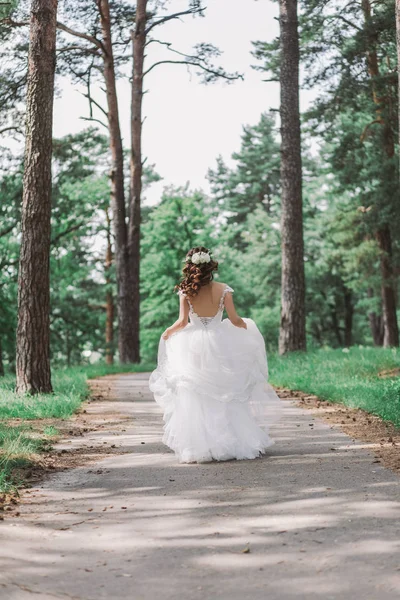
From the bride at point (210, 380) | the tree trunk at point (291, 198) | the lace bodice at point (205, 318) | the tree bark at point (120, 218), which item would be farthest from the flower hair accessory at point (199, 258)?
the tree bark at point (120, 218)

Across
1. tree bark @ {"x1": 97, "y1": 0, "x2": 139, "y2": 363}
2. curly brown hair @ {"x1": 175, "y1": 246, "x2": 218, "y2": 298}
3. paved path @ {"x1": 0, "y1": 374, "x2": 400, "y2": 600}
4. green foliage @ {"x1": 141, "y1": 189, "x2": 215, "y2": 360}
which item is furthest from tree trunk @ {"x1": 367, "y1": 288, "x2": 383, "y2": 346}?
paved path @ {"x1": 0, "y1": 374, "x2": 400, "y2": 600}

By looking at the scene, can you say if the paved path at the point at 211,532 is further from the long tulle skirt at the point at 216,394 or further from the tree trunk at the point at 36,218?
the tree trunk at the point at 36,218

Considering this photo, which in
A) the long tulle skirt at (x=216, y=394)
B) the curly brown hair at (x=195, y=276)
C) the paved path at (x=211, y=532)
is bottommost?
the paved path at (x=211, y=532)

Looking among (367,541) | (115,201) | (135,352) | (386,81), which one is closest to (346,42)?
(386,81)

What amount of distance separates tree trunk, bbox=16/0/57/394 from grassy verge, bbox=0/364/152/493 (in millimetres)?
583

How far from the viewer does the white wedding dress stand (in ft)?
Answer: 25.5

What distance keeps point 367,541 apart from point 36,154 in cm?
1000

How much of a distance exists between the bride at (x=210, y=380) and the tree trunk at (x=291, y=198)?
10.9m

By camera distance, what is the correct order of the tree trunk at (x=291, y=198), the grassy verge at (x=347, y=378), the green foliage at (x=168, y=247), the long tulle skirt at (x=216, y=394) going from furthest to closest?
the green foliage at (x=168, y=247) → the tree trunk at (x=291, y=198) → the grassy verge at (x=347, y=378) → the long tulle skirt at (x=216, y=394)

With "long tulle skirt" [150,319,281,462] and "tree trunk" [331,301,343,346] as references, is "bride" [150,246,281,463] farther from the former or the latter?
"tree trunk" [331,301,343,346]

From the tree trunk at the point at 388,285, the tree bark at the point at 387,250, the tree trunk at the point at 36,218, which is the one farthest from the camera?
the tree trunk at the point at 388,285

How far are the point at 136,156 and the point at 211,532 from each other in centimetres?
2140

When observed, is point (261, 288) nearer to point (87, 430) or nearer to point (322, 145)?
point (322, 145)

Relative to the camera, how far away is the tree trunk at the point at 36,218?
12797 mm
